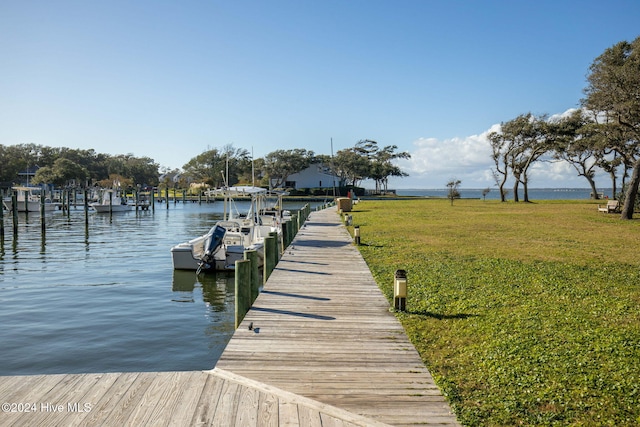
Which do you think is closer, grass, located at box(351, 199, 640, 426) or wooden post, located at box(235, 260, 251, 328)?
grass, located at box(351, 199, 640, 426)

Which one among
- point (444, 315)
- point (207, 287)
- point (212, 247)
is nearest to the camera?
point (444, 315)

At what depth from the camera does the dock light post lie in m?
9.44

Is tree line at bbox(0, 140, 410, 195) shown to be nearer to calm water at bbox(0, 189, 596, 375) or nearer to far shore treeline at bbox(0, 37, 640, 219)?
far shore treeline at bbox(0, 37, 640, 219)

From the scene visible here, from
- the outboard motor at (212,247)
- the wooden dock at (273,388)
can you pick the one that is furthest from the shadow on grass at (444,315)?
the outboard motor at (212,247)

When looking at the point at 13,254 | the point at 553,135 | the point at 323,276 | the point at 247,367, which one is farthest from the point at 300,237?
the point at 553,135

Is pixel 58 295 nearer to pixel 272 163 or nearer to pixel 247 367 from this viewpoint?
pixel 247 367

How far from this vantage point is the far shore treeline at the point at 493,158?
29.4 m

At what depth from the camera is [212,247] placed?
59.1 feet

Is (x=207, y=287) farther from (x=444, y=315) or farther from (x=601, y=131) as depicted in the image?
(x=601, y=131)

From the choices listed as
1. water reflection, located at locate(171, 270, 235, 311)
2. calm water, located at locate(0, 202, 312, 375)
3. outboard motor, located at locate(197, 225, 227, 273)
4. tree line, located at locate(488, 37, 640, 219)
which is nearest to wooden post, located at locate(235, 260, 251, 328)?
calm water, located at locate(0, 202, 312, 375)

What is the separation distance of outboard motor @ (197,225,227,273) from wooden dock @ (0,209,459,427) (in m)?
9.46

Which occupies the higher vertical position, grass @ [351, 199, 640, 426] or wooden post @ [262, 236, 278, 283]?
wooden post @ [262, 236, 278, 283]

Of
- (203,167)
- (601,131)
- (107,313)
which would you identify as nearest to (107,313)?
(107,313)

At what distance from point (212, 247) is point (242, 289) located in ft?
29.6
